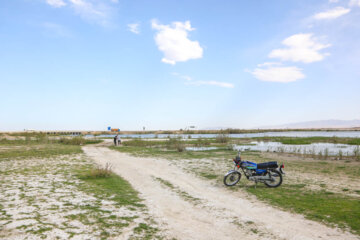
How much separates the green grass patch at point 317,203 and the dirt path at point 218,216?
0.57m

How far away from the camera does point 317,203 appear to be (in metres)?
8.35

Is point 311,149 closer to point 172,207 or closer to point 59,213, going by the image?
point 172,207

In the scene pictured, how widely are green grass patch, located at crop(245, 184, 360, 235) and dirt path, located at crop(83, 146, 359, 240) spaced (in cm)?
57

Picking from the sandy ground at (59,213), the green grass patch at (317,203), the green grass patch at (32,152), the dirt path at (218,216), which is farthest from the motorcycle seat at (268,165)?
the green grass patch at (32,152)

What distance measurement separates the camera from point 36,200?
830 centimetres

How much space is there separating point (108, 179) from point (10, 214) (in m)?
5.81

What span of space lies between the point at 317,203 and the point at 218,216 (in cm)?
382

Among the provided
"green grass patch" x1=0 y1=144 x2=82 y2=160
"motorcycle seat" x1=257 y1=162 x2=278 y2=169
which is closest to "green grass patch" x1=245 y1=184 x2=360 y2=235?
"motorcycle seat" x1=257 y1=162 x2=278 y2=169

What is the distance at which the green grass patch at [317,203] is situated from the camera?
22.1ft

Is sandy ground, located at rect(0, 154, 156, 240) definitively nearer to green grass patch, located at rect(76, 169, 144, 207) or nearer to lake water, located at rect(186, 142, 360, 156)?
green grass patch, located at rect(76, 169, 144, 207)

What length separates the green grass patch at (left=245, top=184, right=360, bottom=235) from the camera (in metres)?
6.75

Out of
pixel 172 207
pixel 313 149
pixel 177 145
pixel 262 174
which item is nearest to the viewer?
pixel 172 207

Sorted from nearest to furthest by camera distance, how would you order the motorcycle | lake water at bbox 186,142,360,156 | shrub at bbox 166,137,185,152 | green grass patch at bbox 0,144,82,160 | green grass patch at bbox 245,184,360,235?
green grass patch at bbox 245,184,360,235
the motorcycle
green grass patch at bbox 0,144,82,160
lake water at bbox 186,142,360,156
shrub at bbox 166,137,185,152

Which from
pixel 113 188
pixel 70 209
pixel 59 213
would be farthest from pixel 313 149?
pixel 59 213
